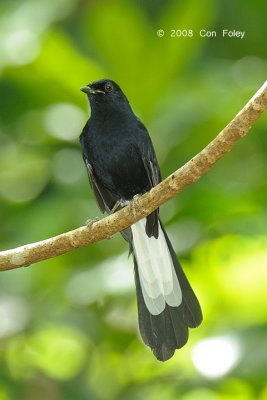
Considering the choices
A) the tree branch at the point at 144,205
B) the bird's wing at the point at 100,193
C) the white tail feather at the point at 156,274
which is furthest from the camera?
the bird's wing at the point at 100,193

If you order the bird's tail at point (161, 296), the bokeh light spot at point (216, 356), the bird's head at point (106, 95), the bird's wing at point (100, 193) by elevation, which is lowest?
the bokeh light spot at point (216, 356)

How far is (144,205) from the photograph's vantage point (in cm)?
432

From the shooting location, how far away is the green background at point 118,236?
5.46 metres

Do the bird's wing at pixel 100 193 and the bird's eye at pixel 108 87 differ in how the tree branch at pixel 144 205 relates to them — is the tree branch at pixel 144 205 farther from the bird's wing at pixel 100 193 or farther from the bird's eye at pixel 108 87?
the bird's eye at pixel 108 87

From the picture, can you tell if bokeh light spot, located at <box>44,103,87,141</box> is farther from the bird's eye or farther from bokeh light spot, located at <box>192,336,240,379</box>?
bokeh light spot, located at <box>192,336,240,379</box>

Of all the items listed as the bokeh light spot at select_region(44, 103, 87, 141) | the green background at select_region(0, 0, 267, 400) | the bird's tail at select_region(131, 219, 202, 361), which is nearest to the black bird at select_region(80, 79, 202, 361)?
the bird's tail at select_region(131, 219, 202, 361)

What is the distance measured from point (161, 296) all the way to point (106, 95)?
1.27 m

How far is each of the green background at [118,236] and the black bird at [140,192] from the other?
0.49 ft

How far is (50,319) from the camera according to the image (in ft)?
18.5

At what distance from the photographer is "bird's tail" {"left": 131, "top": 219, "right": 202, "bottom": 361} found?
202 inches

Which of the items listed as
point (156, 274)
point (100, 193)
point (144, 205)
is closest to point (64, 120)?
point (100, 193)

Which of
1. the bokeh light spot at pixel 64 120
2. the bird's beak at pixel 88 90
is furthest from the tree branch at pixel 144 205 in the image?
the bokeh light spot at pixel 64 120

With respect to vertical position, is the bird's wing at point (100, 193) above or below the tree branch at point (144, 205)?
above

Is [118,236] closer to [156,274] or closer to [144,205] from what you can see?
[156,274]
